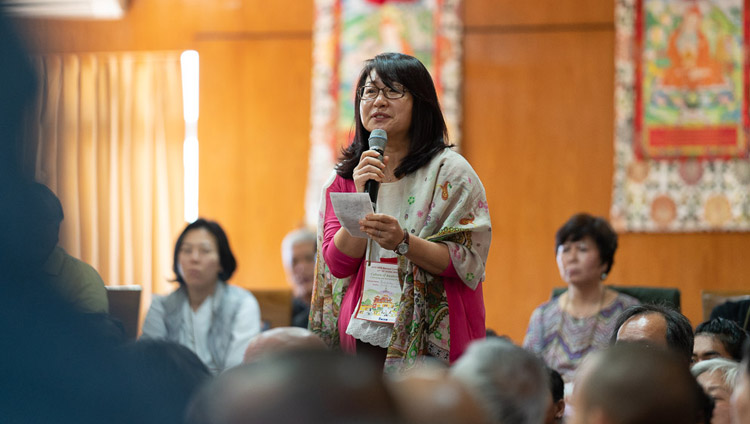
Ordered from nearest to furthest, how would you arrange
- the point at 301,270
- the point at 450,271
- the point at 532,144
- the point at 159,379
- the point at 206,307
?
the point at 159,379 < the point at 450,271 < the point at 206,307 < the point at 301,270 < the point at 532,144

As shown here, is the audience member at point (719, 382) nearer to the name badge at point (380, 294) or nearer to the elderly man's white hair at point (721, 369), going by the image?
the elderly man's white hair at point (721, 369)

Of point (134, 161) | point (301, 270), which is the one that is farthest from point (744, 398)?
point (134, 161)

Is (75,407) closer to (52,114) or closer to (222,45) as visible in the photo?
(52,114)

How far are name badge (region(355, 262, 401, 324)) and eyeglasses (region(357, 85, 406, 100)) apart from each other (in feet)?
1.34

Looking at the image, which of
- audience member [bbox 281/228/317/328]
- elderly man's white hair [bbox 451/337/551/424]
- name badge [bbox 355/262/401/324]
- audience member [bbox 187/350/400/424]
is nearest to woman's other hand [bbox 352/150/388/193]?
name badge [bbox 355/262/401/324]

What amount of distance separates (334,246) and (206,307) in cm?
192

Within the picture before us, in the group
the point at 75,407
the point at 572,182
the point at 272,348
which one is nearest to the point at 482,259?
the point at 272,348

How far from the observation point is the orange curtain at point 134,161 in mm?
6055

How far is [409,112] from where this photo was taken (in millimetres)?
2074

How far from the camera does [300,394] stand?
2.48 feet

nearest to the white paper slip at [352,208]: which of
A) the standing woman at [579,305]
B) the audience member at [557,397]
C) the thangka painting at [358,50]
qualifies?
the audience member at [557,397]

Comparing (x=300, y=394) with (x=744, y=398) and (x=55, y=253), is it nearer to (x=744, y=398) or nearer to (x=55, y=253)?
(x=55, y=253)

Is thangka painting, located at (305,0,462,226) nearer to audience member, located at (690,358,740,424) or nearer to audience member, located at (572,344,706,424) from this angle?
audience member, located at (690,358,740,424)

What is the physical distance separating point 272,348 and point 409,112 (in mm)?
911
